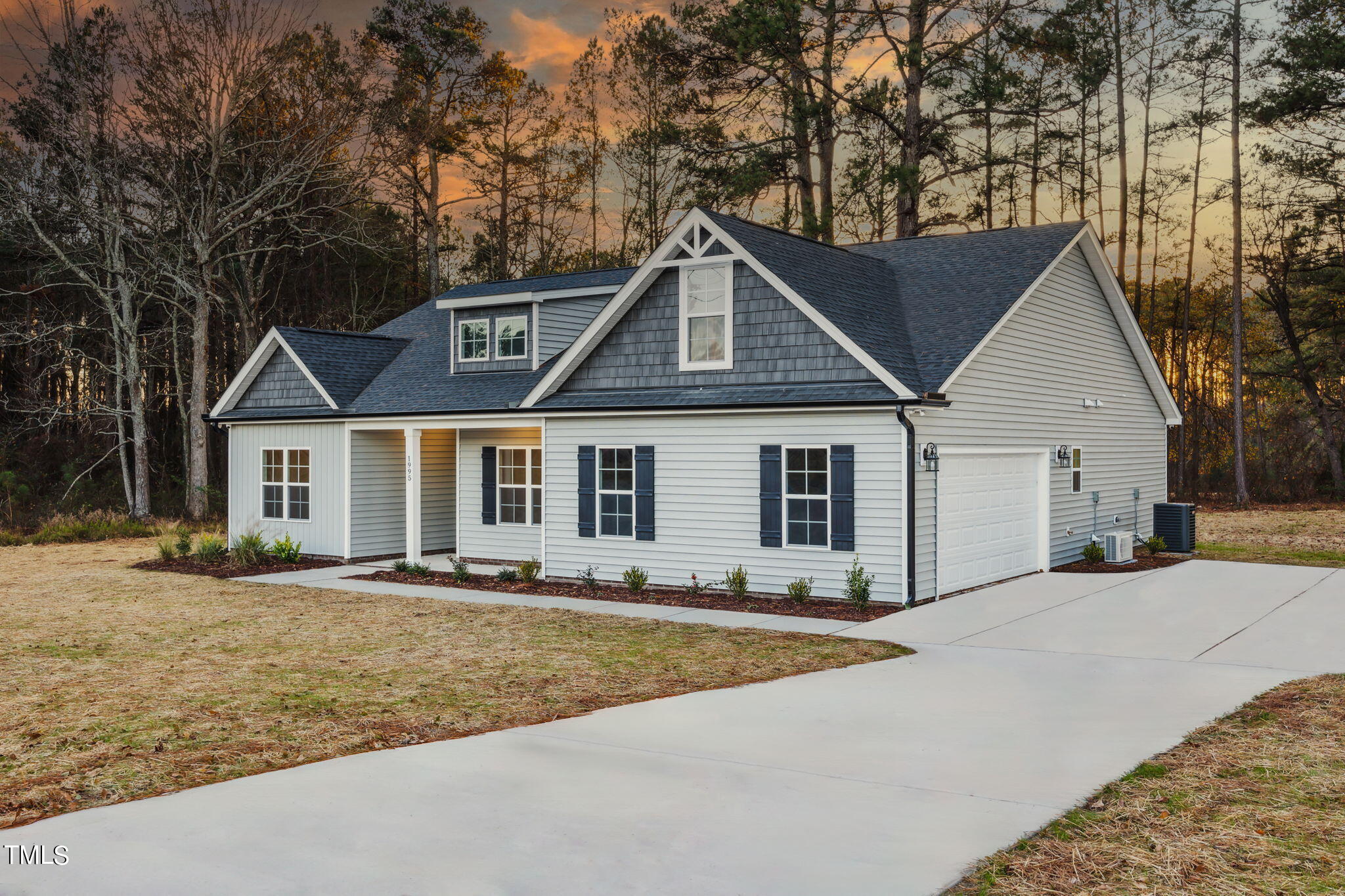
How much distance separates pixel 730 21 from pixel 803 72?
8.25 ft

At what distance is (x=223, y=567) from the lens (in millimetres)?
18500

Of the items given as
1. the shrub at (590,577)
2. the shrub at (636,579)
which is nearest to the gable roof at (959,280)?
the shrub at (636,579)

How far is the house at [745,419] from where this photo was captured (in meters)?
13.8

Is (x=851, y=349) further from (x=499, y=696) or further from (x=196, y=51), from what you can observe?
(x=196, y=51)

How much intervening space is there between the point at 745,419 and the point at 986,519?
3968 millimetres

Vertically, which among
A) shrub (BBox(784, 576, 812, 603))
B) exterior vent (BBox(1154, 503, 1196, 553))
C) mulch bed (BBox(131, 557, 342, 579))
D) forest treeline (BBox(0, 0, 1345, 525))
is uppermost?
forest treeline (BBox(0, 0, 1345, 525))

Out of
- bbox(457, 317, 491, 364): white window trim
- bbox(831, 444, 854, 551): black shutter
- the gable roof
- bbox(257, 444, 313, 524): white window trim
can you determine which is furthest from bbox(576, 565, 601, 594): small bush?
bbox(257, 444, 313, 524): white window trim

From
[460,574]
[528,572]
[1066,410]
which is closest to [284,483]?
[460,574]

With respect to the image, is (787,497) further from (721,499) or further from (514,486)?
(514,486)

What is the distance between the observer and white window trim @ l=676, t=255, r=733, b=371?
15.0 meters

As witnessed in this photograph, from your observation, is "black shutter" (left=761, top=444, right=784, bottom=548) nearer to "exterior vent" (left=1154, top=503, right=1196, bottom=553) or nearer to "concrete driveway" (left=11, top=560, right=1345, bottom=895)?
"concrete driveway" (left=11, top=560, right=1345, bottom=895)

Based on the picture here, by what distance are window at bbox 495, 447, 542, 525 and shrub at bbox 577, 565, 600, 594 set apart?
288cm

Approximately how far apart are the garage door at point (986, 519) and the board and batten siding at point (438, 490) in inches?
402

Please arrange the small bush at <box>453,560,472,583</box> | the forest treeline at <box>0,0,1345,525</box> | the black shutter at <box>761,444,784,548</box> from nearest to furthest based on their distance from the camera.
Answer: the black shutter at <box>761,444,784,548</box> → the small bush at <box>453,560,472,583</box> → the forest treeline at <box>0,0,1345,525</box>
